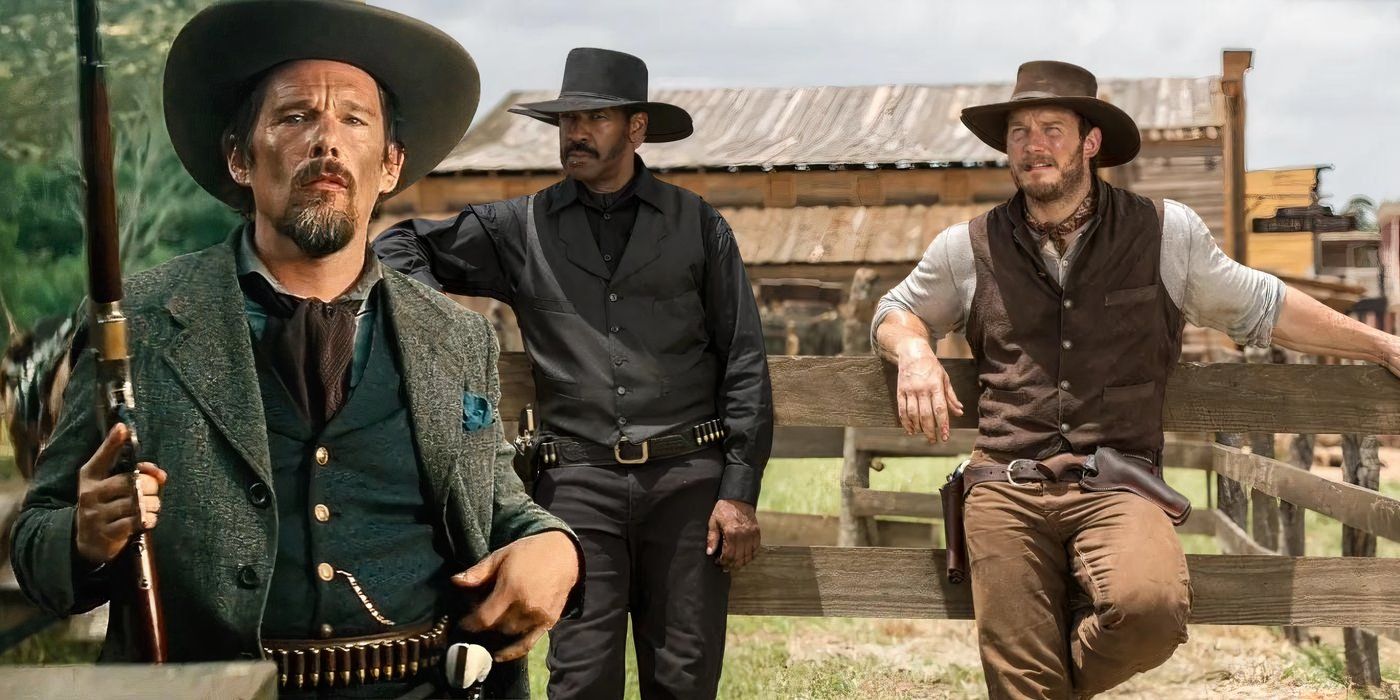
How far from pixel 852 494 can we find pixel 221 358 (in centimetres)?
694

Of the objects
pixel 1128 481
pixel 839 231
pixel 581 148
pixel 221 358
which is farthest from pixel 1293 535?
pixel 839 231

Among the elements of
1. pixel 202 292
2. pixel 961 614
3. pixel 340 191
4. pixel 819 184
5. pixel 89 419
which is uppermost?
pixel 819 184

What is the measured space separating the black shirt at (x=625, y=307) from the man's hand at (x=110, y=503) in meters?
1.78

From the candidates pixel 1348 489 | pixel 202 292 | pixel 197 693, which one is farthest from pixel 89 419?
pixel 1348 489

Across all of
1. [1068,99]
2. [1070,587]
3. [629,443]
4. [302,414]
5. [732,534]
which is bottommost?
[1070,587]

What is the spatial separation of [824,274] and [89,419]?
16744 millimetres

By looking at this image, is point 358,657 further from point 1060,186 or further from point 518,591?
point 1060,186

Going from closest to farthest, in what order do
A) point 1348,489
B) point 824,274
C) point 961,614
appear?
1. point 961,614
2. point 1348,489
3. point 824,274

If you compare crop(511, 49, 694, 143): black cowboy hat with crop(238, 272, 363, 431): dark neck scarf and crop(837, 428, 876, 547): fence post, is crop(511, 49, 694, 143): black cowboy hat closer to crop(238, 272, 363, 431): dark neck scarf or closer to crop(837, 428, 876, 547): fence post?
crop(238, 272, 363, 431): dark neck scarf

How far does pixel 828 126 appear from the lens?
19.9 m

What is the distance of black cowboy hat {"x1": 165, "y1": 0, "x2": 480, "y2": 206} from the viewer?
1708mm

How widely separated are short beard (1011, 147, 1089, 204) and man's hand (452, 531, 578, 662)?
1.95 metres

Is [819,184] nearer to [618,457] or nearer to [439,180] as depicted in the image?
[439,180]

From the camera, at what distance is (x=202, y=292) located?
1.71 metres
